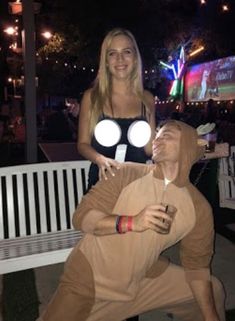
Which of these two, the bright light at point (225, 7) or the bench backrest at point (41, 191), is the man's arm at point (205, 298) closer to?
the bench backrest at point (41, 191)

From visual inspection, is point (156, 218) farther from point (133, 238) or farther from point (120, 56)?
point (120, 56)

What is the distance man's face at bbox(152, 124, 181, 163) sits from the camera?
81.0 inches

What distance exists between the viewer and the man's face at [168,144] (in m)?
2.06

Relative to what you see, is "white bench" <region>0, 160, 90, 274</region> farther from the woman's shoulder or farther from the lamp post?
the lamp post

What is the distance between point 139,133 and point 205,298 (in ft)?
3.43

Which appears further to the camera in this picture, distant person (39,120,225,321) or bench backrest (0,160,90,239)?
bench backrest (0,160,90,239)

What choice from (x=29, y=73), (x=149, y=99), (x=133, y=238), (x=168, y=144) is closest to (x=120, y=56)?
(x=149, y=99)

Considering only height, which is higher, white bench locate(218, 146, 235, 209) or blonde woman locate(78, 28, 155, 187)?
blonde woman locate(78, 28, 155, 187)

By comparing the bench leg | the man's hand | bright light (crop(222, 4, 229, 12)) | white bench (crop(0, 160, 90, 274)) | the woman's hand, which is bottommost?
the bench leg

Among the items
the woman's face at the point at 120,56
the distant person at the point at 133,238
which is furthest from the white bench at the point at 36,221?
the woman's face at the point at 120,56

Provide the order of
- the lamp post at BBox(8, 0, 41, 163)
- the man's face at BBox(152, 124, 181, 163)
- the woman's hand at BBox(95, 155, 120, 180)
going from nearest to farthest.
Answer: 1. the man's face at BBox(152, 124, 181, 163)
2. the woman's hand at BBox(95, 155, 120, 180)
3. the lamp post at BBox(8, 0, 41, 163)

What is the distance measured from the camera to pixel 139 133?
9.20ft

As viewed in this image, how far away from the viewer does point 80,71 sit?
3031 centimetres

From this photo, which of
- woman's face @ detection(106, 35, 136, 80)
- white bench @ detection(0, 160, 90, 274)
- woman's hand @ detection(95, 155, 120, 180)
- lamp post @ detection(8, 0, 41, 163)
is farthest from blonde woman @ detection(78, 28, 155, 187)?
lamp post @ detection(8, 0, 41, 163)
